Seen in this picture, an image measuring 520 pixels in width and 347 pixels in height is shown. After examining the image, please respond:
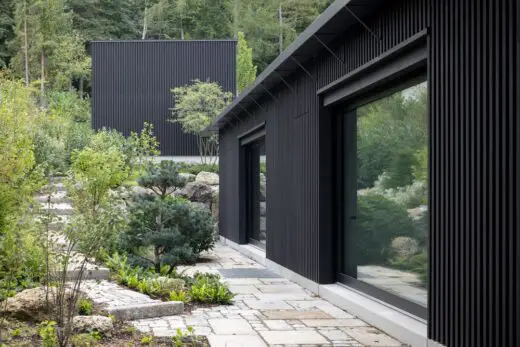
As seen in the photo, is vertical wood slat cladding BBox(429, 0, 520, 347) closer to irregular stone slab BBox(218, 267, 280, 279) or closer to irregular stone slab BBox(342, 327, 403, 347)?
irregular stone slab BBox(342, 327, 403, 347)

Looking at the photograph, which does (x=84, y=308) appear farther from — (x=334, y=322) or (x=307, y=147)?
(x=307, y=147)

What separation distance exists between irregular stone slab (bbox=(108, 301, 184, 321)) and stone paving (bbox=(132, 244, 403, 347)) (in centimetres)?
11

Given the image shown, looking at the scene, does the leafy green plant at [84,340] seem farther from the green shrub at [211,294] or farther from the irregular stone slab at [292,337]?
the green shrub at [211,294]

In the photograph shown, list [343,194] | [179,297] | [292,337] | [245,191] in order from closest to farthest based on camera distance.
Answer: [292,337], [179,297], [343,194], [245,191]

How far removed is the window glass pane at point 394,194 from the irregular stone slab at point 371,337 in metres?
0.39

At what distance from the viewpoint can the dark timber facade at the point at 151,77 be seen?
24266mm

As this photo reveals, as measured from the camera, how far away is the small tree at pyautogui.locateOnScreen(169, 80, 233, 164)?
22938 mm

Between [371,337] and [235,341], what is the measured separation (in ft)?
3.71

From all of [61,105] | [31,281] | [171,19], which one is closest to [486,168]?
[31,281]

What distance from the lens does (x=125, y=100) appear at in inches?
960

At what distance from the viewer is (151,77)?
2445 centimetres

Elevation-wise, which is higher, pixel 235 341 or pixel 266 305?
pixel 235 341

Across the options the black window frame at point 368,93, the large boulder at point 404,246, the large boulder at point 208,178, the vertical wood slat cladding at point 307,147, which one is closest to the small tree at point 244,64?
the large boulder at point 208,178

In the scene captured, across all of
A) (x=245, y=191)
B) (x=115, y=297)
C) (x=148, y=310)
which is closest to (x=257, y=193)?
(x=245, y=191)
